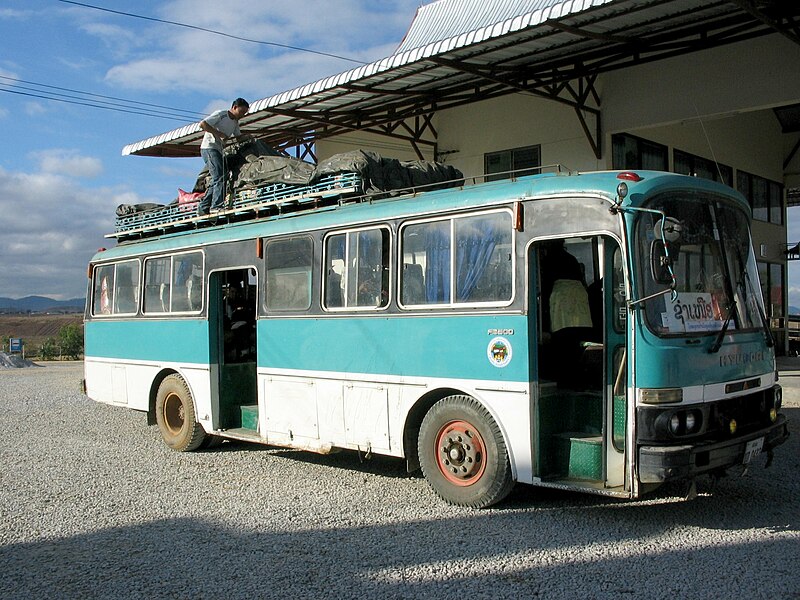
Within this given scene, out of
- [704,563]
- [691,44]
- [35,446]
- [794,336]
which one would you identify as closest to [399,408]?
[704,563]

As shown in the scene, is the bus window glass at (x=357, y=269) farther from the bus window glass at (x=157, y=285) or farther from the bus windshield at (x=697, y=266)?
the bus window glass at (x=157, y=285)

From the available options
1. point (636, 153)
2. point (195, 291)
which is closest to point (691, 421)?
point (195, 291)

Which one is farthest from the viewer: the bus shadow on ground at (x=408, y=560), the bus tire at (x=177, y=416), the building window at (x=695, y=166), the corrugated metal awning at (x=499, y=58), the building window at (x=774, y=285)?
the building window at (x=774, y=285)

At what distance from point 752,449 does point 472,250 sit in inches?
110

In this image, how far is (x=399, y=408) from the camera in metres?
7.59

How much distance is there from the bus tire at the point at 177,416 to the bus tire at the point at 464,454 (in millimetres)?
3900

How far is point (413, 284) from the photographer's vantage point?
7574mm

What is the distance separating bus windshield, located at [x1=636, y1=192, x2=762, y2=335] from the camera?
6090mm

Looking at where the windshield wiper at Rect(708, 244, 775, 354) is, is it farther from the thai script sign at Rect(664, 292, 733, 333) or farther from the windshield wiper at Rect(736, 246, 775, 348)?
the thai script sign at Rect(664, 292, 733, 333)

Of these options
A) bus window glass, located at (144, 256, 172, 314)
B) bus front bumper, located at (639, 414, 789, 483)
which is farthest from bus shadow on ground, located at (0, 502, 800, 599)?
bus window glass, located at (144, 256, 172, 314)

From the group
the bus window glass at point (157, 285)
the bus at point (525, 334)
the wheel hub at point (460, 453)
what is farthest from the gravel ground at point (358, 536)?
the bus window glass at point (157, 285)

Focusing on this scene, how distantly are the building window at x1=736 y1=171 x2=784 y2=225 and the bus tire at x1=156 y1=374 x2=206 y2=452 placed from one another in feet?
56.9

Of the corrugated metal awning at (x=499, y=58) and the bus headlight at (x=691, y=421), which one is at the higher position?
the corrugated metal awning at (x=499, y=58)

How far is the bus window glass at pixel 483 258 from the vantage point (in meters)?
6.84
